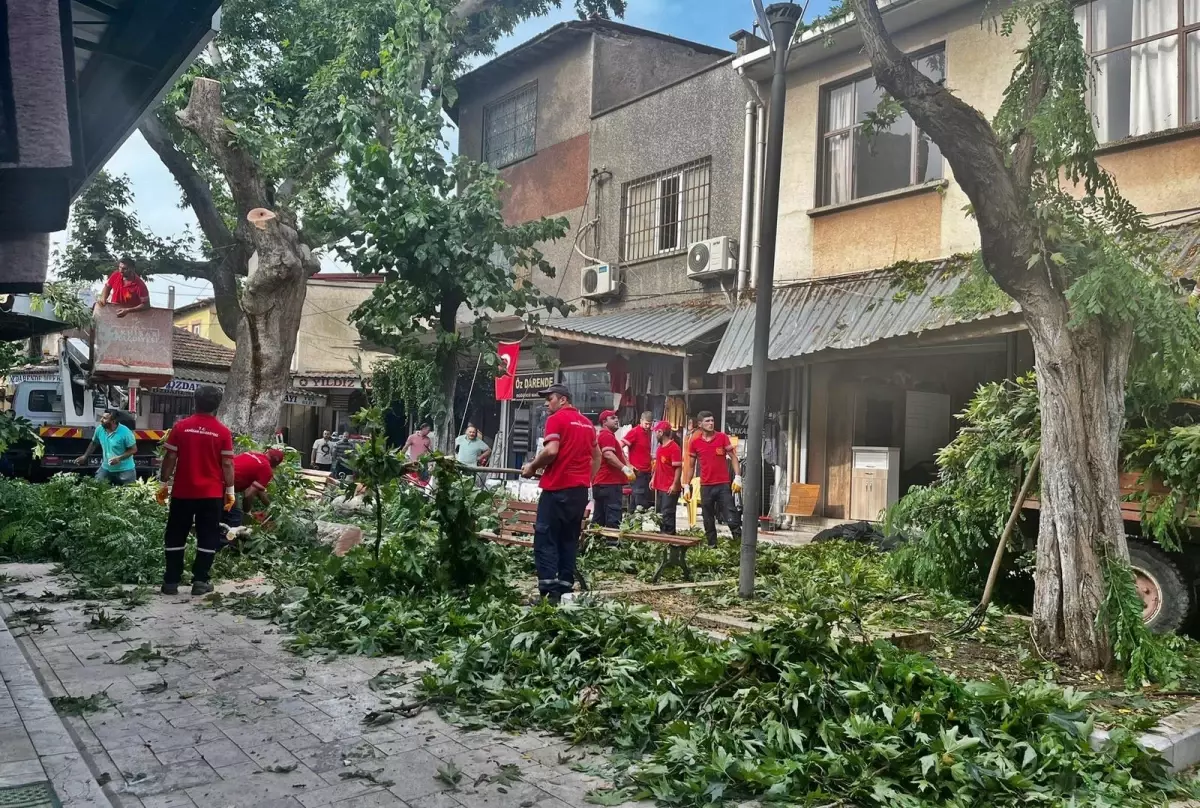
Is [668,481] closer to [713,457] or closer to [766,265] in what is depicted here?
[713,457]

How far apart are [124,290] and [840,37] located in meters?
10.7

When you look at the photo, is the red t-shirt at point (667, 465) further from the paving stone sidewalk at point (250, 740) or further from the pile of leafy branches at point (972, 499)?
the paving stone sidewalk at point (250, 740)

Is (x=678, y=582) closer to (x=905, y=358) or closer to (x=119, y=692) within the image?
(x=119, y=692)

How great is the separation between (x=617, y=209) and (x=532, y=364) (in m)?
3.92

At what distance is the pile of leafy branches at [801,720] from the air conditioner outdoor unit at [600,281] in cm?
1323

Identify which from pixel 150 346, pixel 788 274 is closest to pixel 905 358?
pixel 788 274

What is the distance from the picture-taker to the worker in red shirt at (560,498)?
7.88 metres

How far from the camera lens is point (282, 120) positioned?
18203 mm

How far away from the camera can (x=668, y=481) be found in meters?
13.0

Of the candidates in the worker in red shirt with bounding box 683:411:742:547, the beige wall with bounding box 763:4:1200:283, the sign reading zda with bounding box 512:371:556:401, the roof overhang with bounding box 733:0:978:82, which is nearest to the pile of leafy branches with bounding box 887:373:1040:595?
the worker in red shirt with bounding box 683:411:742:547

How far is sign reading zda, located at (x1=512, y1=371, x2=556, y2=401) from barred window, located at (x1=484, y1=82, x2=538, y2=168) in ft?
16.3

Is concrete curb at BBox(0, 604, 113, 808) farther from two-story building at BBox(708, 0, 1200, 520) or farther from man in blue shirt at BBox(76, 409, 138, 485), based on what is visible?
two-story building at BBox(708, 0, 1200, 520)

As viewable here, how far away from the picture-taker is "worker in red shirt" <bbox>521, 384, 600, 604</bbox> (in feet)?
25.9

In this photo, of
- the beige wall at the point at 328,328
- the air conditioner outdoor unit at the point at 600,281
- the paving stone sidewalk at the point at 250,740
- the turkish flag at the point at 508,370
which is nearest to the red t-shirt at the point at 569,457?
the paving stone sidewalk at the point at 250,740
